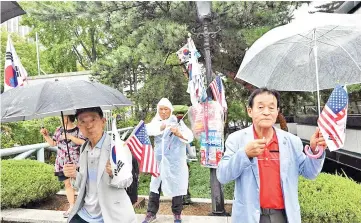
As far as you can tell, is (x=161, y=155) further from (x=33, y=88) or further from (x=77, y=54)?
(x=77, y=54)

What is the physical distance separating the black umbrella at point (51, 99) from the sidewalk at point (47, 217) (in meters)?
2.41

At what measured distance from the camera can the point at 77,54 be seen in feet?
86.0

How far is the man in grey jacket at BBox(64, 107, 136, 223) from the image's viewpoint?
283cm

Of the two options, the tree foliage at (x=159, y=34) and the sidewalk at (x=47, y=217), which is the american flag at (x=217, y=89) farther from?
the tree foliage at (x=159, y=34)

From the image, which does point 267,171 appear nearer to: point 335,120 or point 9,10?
point 335,120

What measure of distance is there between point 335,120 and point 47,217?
14.1 feet

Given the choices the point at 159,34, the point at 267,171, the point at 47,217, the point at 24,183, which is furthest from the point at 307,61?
the point at 24,183

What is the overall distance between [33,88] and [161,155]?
252cm

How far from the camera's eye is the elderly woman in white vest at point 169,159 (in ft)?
15.8

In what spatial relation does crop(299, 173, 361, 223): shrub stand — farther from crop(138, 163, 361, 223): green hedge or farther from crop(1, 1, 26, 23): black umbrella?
crop(1, 1, 26, 23): black umbrella

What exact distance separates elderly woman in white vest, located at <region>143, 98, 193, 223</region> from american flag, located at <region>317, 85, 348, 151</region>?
8.51 feet

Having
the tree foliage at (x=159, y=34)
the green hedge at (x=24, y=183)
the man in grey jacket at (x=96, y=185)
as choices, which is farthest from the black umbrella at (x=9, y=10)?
the tree foliage at (x=159, y=34)

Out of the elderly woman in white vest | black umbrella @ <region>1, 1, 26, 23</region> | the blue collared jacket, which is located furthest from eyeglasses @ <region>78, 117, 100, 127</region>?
black umbrella @ <region>1, 1, 26, 23</region>

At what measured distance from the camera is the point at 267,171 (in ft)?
7.91
